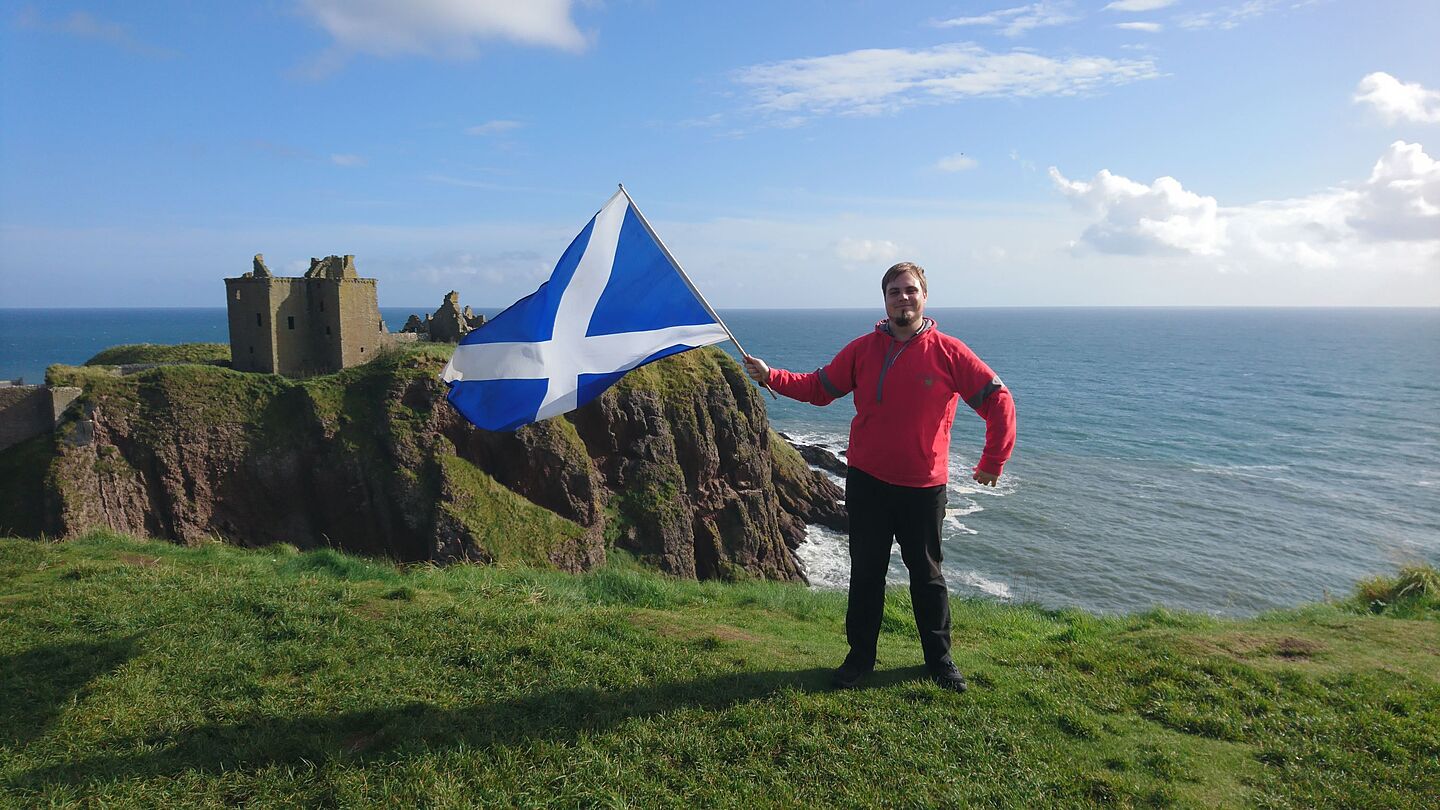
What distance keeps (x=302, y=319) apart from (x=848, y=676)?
32463 millimetres

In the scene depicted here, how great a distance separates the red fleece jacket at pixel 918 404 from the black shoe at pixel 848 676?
166 cm

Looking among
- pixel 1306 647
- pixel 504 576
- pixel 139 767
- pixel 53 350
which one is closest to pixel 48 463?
pixel 504 576

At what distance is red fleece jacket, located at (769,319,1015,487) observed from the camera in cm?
576

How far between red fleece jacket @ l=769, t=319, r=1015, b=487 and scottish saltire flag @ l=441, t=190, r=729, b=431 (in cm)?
202

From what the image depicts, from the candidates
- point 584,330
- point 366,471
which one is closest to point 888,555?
point 584,330

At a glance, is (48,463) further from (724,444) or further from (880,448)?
(880,448)

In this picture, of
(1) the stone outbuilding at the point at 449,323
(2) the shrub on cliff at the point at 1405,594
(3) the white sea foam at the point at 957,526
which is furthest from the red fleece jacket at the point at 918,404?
(3) the white sea foam at the point at 957,526

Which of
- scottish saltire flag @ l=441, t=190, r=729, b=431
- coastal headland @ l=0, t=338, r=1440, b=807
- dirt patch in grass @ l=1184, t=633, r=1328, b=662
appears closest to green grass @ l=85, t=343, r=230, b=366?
coastal headland @ l=0, t=338, r=1440, b=807

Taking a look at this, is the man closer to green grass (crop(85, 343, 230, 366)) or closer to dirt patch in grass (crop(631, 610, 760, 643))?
dirt patch in grass (crop(631, 610, 760, 643))

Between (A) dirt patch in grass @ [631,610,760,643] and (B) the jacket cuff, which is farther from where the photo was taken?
(A) dirt patch in grass @ [631,610,760,643]

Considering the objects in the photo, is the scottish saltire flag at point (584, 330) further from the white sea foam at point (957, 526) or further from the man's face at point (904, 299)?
the white sea foam at point (957, 526)

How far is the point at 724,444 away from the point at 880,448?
30772 mm

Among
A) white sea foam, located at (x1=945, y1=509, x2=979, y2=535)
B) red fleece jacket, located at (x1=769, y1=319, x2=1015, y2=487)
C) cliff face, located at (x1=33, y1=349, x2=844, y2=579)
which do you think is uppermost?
red fleece jacket, located at (x1=769, y1=319, x2=1015, y2=487)

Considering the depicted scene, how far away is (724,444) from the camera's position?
36719mm
